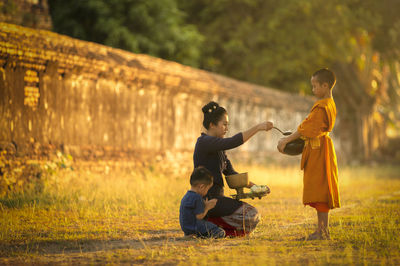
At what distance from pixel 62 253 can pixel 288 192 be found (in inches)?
324

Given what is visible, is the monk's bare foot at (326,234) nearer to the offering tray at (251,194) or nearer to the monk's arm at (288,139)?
the offering tray at (251,194)

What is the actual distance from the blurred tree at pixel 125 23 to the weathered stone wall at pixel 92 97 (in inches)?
183

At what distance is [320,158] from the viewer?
5875 mm

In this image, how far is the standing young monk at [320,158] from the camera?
579cm

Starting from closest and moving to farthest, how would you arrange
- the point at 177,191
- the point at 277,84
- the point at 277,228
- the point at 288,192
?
the point at 277,228 → the point at 177,191 → the point at 288,192 → the point at 277,84

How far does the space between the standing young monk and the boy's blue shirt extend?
1.19 m

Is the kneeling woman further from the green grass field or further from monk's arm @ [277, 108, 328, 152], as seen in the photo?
monk's arm @ [277, 108, 328, 152]

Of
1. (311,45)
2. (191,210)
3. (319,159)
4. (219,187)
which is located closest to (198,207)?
(191,210)

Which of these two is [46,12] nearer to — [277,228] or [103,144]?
[103,144]

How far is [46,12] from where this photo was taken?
17031 mm

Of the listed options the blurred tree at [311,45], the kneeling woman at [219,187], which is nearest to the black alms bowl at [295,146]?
the kneeling woman at [219,187]

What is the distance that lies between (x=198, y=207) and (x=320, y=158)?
4.88 ft

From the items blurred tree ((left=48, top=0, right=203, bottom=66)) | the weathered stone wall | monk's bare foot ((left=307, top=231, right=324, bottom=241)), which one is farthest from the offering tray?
blurred tree ((left=48, top=0, right=203, bottom=66))

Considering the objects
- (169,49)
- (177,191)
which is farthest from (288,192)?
(169,49)
